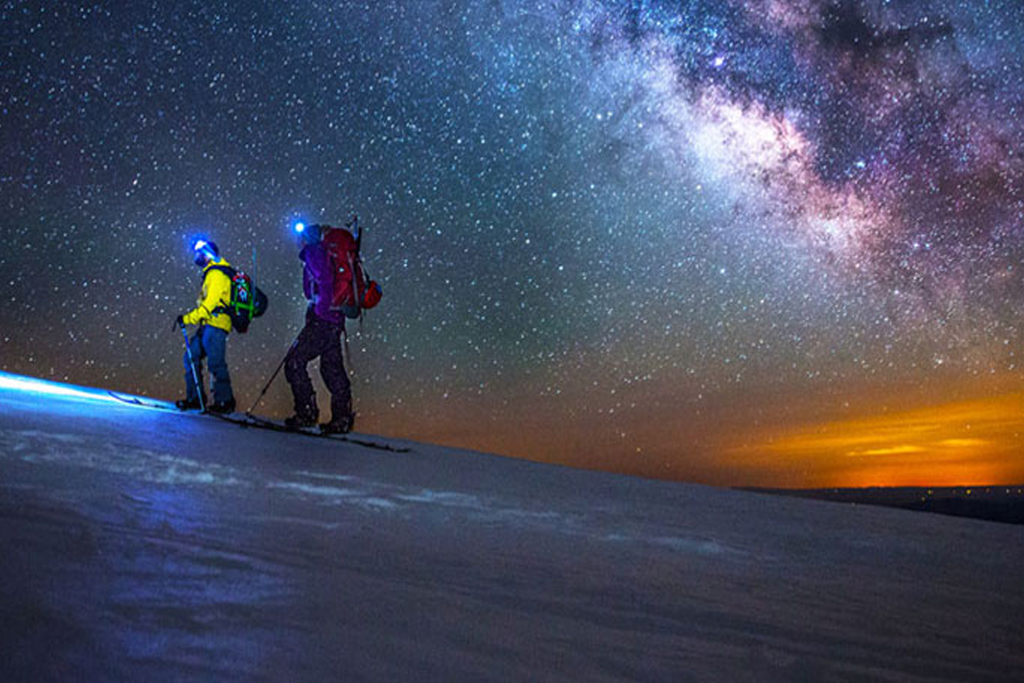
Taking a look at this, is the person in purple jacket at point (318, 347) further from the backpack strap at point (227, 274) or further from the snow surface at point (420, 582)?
the snow surface at point (420, 582)

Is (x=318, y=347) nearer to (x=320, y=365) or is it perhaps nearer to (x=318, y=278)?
(x=320, y=365)

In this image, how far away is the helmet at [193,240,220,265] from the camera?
8.23 metres

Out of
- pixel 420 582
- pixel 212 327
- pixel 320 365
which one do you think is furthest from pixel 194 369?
pixel 420 582

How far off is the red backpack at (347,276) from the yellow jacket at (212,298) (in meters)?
1.34

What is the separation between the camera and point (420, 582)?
2.39 meters

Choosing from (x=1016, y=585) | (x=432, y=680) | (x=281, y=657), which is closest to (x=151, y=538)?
(x=281, y=657)

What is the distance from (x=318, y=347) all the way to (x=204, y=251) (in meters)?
1.73

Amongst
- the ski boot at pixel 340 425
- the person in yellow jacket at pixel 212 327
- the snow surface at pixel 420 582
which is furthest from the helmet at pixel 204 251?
the snow surface at pixel 420 582

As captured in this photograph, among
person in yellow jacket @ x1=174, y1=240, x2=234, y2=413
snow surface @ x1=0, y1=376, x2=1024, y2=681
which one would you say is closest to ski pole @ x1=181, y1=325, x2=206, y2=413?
person in yellow jacket @ x1=174, y1=240, x2=234, y2=413

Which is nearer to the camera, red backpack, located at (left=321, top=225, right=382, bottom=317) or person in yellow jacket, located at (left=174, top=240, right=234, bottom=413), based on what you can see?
red backpack, located at (left=321, top=225, right=382, bottom=317)

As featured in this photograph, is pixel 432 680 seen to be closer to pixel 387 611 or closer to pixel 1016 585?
pixel 387 611

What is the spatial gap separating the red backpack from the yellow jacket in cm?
134

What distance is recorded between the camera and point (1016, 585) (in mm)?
3980

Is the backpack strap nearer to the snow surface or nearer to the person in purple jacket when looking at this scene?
the person in purple jacket
